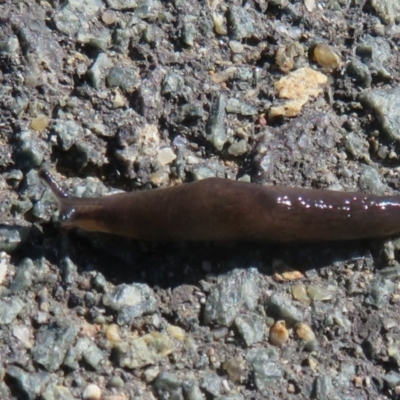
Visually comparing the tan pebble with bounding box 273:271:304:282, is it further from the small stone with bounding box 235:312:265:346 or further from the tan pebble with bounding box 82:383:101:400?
the tan pebble with bounding box 82:383:101:400

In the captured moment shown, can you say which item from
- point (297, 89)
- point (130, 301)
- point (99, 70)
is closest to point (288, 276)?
point (130, 301)

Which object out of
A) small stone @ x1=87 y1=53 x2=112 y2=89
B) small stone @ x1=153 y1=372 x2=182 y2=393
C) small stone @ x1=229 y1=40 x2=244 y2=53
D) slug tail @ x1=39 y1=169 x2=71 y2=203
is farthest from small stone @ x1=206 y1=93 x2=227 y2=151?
small stone @ x1=153 y1=372 x2=182 y2=393

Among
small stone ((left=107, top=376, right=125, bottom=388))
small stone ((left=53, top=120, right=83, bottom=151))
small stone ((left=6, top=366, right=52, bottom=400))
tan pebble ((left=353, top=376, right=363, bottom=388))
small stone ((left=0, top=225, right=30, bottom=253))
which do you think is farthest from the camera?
small stone ((left=53, top=120, right=83, bottom=151))

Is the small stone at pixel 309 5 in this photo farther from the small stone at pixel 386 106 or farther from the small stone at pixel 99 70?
the small stone at pixel 99 70

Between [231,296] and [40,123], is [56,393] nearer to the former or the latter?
[231,296]

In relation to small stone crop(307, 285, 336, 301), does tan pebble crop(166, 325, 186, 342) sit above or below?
below

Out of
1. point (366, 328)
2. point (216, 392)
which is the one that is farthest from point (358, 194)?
point (216, 392)

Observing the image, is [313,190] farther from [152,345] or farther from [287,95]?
[152,345]
